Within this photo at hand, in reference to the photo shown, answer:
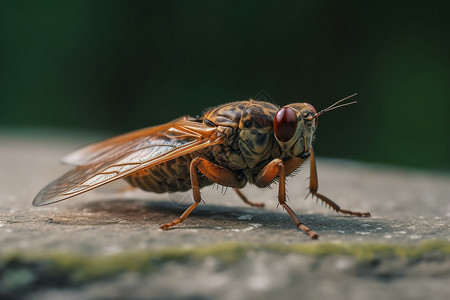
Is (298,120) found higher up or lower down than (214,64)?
lower down

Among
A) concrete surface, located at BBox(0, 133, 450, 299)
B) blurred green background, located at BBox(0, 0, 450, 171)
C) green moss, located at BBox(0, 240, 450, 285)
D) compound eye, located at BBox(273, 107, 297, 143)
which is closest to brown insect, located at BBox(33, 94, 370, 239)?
compound eye, located at BBox(273, 107, 297, 143)

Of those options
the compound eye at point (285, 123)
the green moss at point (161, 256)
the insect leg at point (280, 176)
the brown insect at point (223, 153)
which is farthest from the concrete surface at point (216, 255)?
A: the compound eye at point (285, 123)

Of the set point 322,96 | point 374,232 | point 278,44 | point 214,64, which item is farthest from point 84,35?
point 374,232

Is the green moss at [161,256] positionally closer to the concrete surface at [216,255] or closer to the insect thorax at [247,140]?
the concrete surface at [216,255]

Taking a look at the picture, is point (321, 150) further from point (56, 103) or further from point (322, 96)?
point (56, 103)

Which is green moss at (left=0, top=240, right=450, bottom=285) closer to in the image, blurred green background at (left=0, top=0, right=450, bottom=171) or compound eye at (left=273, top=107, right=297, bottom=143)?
compound eye at (left=273, top=107, right=297, bottom=143)

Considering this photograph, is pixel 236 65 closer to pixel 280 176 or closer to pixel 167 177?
pixel 167 177
